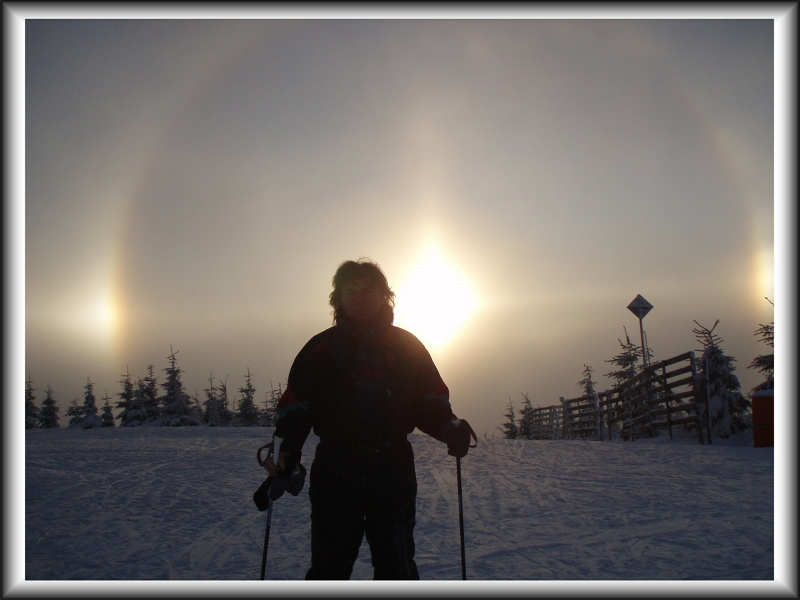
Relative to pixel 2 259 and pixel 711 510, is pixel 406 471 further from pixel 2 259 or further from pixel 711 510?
pixel 711 510

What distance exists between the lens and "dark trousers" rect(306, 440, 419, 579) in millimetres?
2872

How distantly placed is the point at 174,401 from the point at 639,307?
33.6m

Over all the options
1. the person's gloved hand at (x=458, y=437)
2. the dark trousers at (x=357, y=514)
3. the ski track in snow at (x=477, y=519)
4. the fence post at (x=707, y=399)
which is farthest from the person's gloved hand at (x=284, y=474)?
the fence post at (x=707, y=399)

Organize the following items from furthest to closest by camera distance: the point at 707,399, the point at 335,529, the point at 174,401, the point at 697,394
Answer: the point at 174,401 < the point at 697,394 < the point at 707,399 < the point at 335,529

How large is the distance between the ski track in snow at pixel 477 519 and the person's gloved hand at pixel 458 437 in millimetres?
2216

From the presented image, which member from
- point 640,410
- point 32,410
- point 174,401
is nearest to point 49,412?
point 32,410

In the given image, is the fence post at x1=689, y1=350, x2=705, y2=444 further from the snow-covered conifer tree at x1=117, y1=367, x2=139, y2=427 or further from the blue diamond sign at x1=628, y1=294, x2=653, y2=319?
the snow-covered conifer tree at x1=117, y1=367, x2=139, y2=427

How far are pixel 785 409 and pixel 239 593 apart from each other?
3.55 metres

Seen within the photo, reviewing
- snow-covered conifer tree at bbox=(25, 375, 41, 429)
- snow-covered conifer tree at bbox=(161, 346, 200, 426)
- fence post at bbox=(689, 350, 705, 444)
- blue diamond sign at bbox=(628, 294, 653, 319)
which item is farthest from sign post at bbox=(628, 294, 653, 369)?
snow-covered conifer tree at bbox=(25, 375, 41, 429)

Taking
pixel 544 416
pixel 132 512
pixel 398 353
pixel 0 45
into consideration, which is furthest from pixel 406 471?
pixel 544 416

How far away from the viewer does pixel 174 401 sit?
41.4 meters

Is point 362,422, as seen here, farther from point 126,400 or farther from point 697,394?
point 126,400

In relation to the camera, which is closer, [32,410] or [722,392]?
[722,392]

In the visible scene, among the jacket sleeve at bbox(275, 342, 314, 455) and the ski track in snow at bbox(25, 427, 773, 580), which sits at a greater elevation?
the jacket sleeve at bbox(275, 342, 314, 455)
